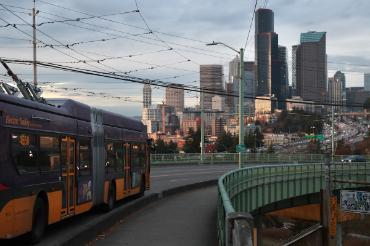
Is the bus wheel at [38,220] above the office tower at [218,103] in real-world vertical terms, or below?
below

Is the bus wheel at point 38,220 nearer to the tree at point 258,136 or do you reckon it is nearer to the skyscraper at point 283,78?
the skyscraper at point 283,78

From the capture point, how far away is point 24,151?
1059 centimetres

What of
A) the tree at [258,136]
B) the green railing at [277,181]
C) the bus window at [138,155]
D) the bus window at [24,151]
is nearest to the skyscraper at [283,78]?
the green railing at [277,181]

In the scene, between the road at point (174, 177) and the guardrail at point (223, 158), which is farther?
the guardrail at point (223, 158)

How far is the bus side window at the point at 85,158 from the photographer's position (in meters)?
14.2

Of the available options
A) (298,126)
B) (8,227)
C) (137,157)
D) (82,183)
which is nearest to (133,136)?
(137,157)

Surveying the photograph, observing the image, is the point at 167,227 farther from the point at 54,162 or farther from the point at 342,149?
the point at 342,149

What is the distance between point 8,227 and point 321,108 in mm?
89587

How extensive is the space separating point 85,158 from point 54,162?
2313 mm

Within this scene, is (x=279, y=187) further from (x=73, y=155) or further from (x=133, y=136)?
(x=73, y=155)

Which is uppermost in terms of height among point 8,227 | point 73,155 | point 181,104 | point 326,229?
point 181,104

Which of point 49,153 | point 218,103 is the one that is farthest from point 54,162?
point 218,103

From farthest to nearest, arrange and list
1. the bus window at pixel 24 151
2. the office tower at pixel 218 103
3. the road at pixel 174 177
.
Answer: the office tower at pixel 218 103 < the road at pixel 174 177 < the bus window at pixel 24 151

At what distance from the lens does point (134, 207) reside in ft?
62.3
